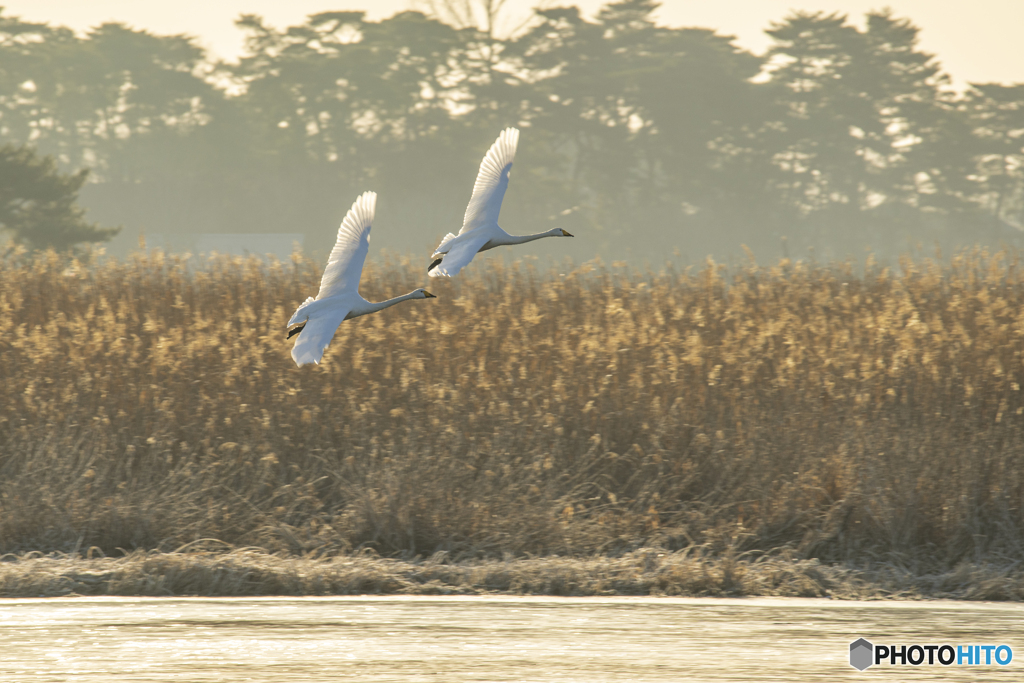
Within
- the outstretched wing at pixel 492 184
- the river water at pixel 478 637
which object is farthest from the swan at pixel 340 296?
the river water at pixel 478 637

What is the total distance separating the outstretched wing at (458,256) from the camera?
337 centimetres

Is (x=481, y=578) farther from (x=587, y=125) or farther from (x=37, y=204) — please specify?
(x=587, y=125)

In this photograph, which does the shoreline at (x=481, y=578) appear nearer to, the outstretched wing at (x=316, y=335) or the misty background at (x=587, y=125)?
the outstretched wing at (x=316, y=335)

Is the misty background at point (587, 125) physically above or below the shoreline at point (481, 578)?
above

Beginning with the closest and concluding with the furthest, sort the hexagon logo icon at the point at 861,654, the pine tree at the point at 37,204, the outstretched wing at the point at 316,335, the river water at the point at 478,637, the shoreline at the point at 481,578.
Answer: the outstretched wing at the point at 316,335
the river water at the point at 478,637
the hexagon logo icon at the point at 861,654
the shoreline at the point at 481,578
the pine tree at the point at 37,204

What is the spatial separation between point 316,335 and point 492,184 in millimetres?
968

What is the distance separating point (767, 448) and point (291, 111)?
3517cm

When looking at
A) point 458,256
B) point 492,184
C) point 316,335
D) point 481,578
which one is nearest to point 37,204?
point 481,578

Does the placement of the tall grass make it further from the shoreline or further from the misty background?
the misty background

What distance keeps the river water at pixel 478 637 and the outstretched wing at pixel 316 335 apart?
1.57m

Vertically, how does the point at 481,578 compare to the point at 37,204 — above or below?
below

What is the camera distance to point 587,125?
123 ft

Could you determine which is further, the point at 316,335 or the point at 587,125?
the point at 587,125

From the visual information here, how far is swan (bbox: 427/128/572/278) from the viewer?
3.48 meters
